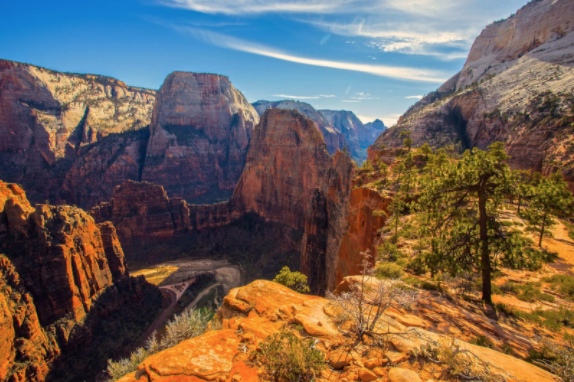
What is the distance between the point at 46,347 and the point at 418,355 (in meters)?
40.4

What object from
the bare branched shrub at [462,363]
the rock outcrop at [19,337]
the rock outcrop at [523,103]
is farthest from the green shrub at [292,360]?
the rock outcrop at [523,103]

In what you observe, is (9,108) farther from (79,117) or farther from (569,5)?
(569,5)

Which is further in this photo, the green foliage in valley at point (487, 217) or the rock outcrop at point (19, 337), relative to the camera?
the rock outcrop at point (19, 337)

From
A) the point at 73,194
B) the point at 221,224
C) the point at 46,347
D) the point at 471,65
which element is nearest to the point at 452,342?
the point at 46,347

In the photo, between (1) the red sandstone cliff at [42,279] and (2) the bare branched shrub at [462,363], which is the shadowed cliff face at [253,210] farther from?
(2) the bare branched shrub at [462,363]

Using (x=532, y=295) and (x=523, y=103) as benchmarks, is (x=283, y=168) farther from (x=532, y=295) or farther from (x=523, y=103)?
(x=532, y=295)

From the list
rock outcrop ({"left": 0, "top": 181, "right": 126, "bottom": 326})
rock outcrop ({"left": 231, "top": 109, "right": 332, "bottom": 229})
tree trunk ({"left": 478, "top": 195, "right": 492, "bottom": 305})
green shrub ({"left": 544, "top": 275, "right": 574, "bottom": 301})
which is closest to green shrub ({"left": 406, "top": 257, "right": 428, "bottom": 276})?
tree trunk ({"left": 478, "top": 195, "right": 492, "bottom": 305})

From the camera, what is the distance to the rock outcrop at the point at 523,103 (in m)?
38.9

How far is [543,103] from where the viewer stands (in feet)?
157

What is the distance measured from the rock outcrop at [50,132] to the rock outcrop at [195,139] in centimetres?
1642

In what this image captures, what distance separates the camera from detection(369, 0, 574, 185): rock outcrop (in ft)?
128

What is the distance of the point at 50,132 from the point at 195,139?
54.7 m

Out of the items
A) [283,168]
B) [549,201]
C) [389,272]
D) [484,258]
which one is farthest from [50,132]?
[549,201]

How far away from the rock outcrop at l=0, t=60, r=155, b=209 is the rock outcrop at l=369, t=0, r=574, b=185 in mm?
109723
